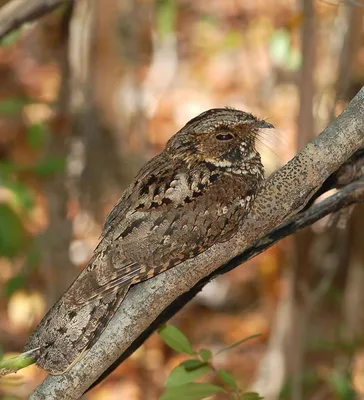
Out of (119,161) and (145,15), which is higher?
(145,15)

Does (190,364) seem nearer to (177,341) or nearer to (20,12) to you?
(177,341)

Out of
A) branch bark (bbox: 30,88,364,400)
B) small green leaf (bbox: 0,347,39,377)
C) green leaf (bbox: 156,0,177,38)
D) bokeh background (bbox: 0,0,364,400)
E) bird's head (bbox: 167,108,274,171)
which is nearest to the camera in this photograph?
small green leaf (bbox: 0,347,39,377)

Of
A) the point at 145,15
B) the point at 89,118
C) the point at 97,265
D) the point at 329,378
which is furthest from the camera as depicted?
the point at 145,15

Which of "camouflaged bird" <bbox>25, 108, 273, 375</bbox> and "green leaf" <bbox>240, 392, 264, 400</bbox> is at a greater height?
"camouflaged bird" <bbox>25, 108, 273, 375</bbox>

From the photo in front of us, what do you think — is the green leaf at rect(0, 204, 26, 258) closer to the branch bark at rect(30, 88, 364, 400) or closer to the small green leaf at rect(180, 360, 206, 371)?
the branch bark at rect(30, 88, 364, 400)

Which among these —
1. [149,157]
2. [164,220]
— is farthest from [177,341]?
[149,157]

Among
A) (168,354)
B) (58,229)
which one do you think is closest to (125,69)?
(58,229)

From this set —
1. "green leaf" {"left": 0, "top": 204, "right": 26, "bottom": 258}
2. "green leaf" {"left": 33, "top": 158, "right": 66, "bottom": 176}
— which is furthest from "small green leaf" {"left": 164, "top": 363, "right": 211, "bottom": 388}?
"green leaf" {"left": 0, "top": 204, "right": 26, "bottom": 258}

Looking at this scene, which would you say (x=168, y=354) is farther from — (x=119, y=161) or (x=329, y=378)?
(x=329, y=378)
